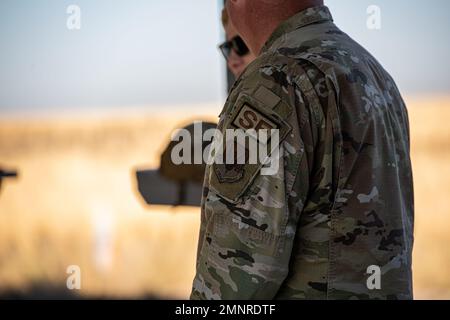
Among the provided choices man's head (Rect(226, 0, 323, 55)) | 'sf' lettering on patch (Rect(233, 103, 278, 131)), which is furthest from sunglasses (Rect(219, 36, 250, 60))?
'sf' lettering on patch (Rect(233, 103, 278, 131))

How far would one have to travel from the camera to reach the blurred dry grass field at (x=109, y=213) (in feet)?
20.5

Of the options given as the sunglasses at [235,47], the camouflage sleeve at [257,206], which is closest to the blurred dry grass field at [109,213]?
the sunglasses at [235,47]

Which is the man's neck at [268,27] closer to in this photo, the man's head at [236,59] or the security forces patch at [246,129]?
the security forces patch at [246,129]

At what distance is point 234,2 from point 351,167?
1.54 ft

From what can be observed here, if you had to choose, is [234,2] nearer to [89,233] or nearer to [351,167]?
[351,167]

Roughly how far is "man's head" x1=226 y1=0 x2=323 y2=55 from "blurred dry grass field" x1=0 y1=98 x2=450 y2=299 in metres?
4.36

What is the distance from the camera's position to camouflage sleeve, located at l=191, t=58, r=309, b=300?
54.4 inches

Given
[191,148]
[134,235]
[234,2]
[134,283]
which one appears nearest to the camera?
[234,2]

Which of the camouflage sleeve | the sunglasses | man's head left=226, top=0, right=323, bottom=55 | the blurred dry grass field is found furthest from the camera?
the blurred dry grass field

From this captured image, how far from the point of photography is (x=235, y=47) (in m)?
2.62

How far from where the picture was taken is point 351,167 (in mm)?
1444

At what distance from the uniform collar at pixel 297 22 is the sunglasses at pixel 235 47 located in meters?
1.03

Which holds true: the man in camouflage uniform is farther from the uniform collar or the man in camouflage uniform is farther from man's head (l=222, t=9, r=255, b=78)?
man's head (l=222, t=9, r=255, b=78)

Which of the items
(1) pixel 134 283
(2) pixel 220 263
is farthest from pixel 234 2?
(1) pixel 134 283
